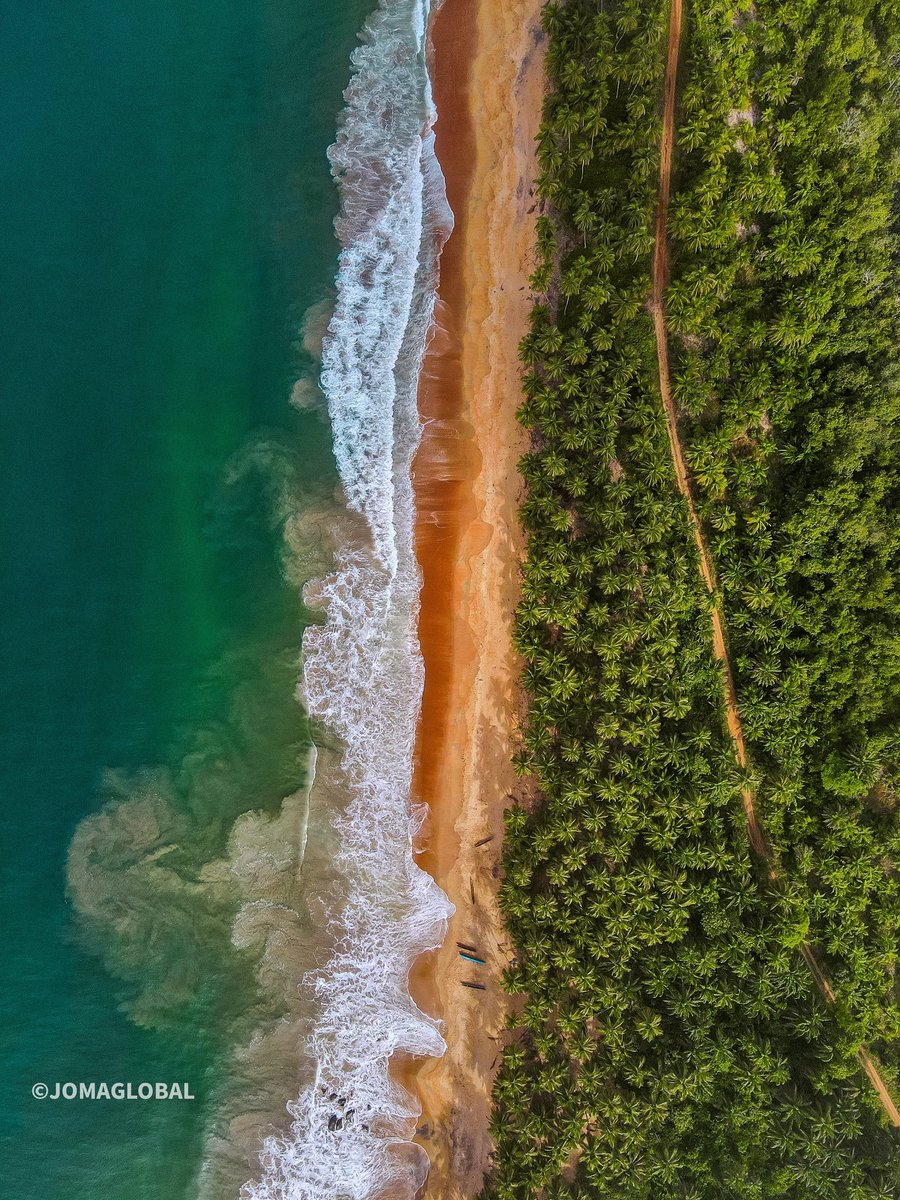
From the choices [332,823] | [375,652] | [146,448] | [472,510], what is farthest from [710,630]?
[146,448]

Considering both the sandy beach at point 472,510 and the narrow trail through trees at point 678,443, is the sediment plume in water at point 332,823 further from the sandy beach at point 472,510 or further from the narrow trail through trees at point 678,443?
the narrow trail through trees at point 678,443

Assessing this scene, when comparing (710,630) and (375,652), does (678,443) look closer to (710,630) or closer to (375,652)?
(710,630)

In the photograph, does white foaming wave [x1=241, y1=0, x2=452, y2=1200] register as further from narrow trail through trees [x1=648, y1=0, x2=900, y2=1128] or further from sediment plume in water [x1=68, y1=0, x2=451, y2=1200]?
narrow trail through trees [x1=648, y1=0, x2=900, y2=1128]

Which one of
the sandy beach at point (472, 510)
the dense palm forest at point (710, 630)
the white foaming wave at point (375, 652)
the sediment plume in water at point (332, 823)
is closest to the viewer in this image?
the dense palm forest at point (710, 630)

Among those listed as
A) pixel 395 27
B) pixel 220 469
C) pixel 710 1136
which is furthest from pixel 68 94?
pixel 710 1136

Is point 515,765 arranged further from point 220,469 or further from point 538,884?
point 220,469

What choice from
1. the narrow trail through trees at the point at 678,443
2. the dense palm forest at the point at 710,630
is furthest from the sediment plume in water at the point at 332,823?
the narrow trail through trees at the point at 678,443

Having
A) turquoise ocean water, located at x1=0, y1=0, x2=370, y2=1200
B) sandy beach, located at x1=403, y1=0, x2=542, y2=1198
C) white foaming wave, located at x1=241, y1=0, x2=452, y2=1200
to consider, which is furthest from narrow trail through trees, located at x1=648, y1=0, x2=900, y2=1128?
turquoise ocean water, located at x1=0, y1=0, x2=370, y2=1200
